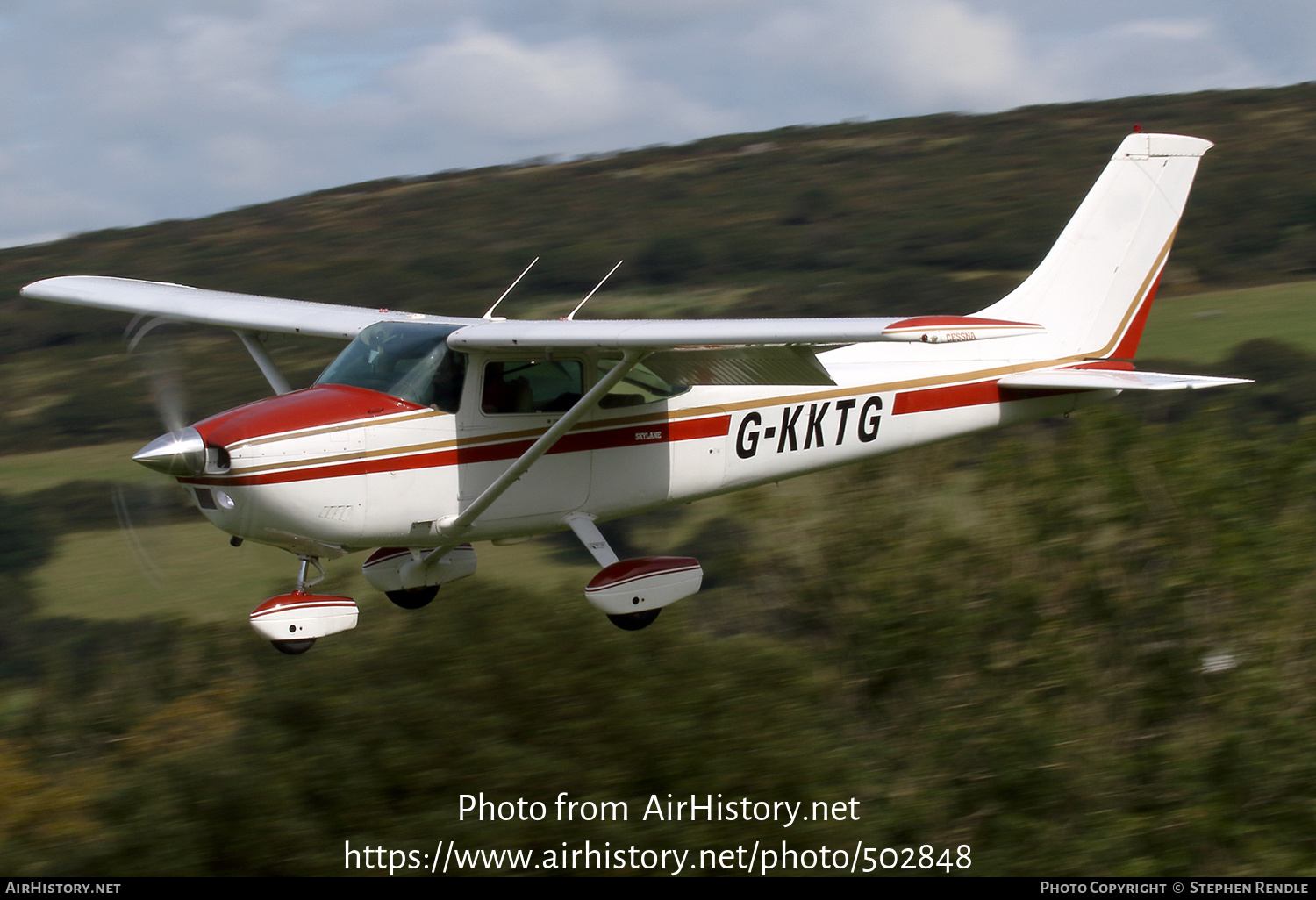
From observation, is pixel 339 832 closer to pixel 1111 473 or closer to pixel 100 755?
pixel 100 755

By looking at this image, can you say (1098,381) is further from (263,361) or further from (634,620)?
(263,361)

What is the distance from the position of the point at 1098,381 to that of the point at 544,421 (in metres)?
5.06

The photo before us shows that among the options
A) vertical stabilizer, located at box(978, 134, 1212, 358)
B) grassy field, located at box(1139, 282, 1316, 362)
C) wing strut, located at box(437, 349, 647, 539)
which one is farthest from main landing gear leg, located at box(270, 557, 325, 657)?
grassy field, located at box(1139, 282, 1316, 362)

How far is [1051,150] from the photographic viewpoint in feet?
208

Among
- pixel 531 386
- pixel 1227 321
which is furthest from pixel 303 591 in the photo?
pixel 1227 321

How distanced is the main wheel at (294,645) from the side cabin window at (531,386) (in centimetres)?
197

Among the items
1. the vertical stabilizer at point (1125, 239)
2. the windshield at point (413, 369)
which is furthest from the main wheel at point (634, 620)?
the vertical stabilizer at point (1125, 239)

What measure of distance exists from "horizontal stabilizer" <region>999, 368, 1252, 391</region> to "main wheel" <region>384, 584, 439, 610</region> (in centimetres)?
534

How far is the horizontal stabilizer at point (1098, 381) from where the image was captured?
399 inches

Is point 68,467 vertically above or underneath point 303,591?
above

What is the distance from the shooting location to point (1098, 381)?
1094 centimetres

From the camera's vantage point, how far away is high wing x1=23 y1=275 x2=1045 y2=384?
724 cm

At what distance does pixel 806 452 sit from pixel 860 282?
40132mm

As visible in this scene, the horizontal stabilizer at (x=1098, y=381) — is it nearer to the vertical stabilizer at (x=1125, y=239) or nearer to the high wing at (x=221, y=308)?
the vertical stabilizer at (x=1125, y=239)
